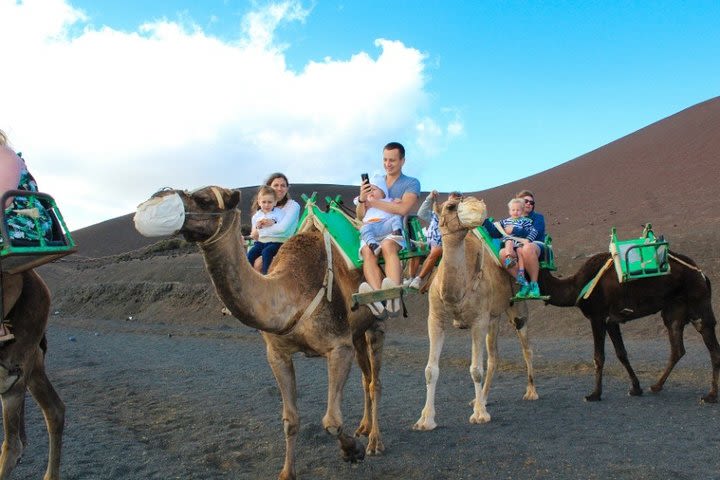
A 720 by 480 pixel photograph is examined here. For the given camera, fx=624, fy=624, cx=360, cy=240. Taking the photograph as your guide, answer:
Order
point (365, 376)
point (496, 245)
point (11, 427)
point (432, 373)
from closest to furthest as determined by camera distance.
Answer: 1. point (11, 427)
2. point (365, 376)
3. point (432, 373)
4. point (496, 245)

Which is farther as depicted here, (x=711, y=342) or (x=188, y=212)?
(x=711, y=342)

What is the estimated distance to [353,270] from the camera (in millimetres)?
6000

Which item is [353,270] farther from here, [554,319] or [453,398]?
[554,319]

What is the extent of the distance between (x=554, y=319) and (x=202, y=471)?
14.7 meters

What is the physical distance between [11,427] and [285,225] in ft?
10.1

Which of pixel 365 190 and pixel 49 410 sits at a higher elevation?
pixel 365 190

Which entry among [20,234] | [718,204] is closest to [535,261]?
[20,234]

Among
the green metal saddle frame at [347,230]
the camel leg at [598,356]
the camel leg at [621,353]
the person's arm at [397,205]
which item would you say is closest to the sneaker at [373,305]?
the green metal saddle frame at [347,230]

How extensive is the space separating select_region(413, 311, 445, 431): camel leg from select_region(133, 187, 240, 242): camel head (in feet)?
12.7

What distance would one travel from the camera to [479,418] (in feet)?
24.5

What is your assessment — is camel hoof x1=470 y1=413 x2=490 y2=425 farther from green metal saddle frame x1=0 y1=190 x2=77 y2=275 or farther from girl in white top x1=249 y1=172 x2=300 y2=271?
green metal saddle frame x1=0 y1=190 x2=77 y2=275

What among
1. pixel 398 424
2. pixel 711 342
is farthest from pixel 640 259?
pixel 398 424

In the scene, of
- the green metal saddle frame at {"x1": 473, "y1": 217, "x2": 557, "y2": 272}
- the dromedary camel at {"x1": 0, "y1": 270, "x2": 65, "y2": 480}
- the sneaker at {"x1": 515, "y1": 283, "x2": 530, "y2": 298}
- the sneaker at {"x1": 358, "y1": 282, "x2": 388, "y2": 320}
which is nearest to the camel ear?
the sneaker at {"x1": 358, "y1": 282, "x2": 388, "y2": 320}

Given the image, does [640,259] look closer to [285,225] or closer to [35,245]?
[285,225]
